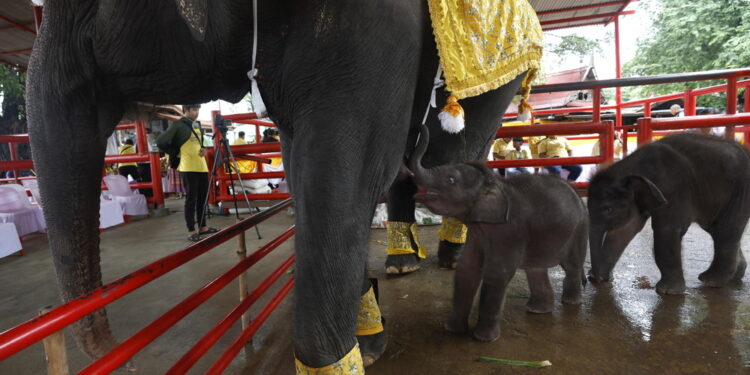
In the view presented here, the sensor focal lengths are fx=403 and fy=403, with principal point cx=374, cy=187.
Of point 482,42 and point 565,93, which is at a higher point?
point 565,93

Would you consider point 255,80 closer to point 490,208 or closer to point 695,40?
point 490,208

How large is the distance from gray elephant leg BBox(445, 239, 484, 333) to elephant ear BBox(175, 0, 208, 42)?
1400mm

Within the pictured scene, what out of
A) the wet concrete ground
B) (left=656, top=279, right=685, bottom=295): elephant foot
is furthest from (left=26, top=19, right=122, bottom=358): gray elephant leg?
(left=656, top=279, right=685, bottom=295): elephant foot

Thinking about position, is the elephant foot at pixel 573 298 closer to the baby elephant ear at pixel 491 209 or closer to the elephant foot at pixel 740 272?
the baby elephant ear at pixel 491 209

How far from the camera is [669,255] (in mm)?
2234

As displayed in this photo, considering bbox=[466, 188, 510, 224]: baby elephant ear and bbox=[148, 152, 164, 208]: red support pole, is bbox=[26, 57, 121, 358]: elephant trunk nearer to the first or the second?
bbox=[466, 188, 510, 224]: baby elephant ear

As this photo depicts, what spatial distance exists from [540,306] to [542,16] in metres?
6.72

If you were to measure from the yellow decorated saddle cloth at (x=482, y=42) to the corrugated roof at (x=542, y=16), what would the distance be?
5.27 m

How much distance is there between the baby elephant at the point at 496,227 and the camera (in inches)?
70.2

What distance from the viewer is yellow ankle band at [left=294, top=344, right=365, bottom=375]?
1132 mm

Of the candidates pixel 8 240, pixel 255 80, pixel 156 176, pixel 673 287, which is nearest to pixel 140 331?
pixel 255 80

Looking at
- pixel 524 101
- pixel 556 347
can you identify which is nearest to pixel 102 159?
pixel 556 347

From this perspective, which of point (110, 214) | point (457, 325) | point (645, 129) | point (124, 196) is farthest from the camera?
point (124, 196)

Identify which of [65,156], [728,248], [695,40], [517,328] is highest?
[695,40]
